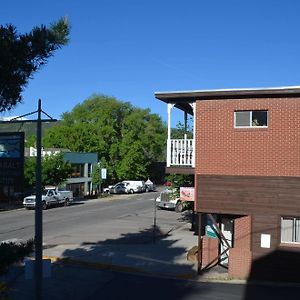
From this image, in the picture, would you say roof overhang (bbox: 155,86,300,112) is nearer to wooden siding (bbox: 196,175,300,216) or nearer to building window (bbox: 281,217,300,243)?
wooden siding (bbox: 196,175,300,216)

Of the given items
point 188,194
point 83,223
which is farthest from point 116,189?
point 188,194

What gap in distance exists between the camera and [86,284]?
1747 centimetres

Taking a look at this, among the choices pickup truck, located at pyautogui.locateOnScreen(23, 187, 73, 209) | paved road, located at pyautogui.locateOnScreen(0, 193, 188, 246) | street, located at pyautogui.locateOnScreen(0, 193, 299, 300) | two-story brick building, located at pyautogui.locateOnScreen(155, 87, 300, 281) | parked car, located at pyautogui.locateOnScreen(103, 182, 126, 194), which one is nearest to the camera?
street, located at pyautogui.locateOnScreen(0, 193, 299, 300)

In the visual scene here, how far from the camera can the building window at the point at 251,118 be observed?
1881 centimetres

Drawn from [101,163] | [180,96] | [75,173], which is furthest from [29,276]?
[101,163]

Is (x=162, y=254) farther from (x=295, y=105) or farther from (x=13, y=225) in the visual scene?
(x=13, y=225)

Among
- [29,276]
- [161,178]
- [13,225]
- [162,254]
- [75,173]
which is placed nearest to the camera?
[29,276]

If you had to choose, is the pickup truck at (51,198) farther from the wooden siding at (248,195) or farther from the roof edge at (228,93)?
the wooden siding at (248,195)

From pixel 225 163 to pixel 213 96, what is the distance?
2389 millimetres

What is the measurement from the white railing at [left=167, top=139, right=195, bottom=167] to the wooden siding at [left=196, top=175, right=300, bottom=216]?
151 cm

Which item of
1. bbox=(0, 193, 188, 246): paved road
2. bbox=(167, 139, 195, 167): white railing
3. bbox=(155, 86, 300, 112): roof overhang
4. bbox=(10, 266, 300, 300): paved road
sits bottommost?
bbox=(10, 266, 300, 300): paved road

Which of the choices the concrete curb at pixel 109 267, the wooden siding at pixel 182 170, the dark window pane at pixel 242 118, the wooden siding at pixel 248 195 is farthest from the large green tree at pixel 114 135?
the dark window pane at pixel 242 118

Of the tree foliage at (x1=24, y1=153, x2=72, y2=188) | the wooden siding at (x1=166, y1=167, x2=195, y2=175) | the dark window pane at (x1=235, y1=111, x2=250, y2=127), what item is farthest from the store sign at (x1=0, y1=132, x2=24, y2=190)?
the tree foliage at (x1=24, y1=153, x2=72, y2=188)

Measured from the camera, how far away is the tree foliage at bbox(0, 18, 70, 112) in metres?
9.47
